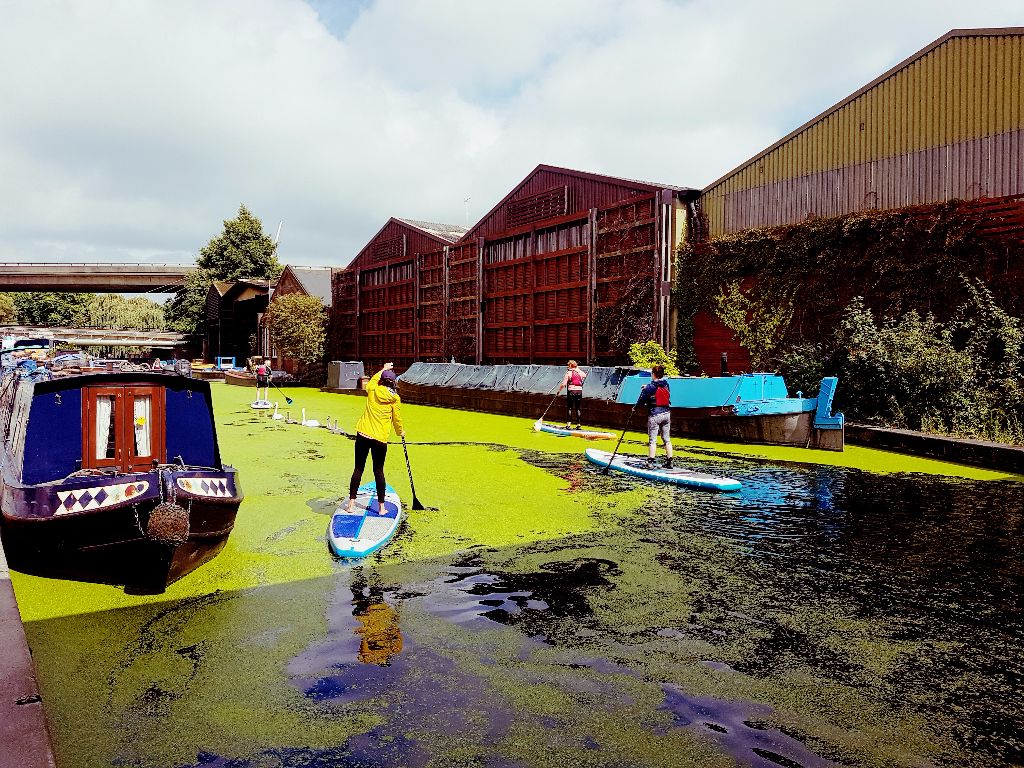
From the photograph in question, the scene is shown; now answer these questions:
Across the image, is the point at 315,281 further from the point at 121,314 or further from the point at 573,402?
the point at 121,314

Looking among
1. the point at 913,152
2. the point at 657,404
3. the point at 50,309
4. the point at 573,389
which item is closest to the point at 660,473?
the point at 657,404

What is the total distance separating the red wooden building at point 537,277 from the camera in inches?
866

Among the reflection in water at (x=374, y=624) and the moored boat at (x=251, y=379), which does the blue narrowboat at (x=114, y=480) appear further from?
the moored boat at (x=251, y=379)

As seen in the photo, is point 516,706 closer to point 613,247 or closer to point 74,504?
point 74,504

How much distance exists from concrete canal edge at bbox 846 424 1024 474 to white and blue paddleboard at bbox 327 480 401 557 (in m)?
10.3

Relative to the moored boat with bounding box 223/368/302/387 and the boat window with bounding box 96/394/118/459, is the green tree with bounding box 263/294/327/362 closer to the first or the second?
the moored boat with bounding box 223/368/302/387

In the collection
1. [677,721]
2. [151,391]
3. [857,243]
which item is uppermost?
[857,243]

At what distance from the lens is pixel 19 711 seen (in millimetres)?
3445

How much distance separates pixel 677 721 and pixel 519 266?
24.2 m

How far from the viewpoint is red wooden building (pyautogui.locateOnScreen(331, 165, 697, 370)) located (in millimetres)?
22000

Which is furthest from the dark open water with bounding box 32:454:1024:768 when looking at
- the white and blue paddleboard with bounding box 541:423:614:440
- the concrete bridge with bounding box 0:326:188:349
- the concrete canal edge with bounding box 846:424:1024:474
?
the concrete bridge with bounding box 0:326:188:349

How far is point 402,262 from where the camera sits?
3494cm

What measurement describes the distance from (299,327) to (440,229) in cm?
971

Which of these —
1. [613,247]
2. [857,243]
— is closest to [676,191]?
[613,247]
